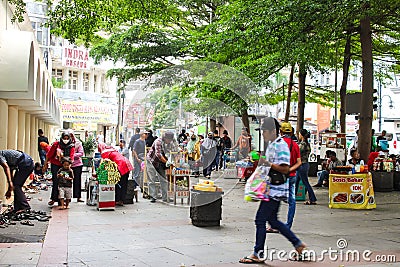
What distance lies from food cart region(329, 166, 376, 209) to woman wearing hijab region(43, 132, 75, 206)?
5934 mm

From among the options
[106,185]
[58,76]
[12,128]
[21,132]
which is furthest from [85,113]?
[106,185]

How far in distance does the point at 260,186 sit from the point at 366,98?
11.7 m

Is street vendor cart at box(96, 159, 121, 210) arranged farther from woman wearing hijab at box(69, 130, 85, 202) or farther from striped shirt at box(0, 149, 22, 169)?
striped shirt at box(0, 149, 22, 169)

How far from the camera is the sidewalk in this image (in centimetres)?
816

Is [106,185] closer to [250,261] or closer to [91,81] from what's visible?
[250,261]

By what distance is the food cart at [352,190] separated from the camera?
45.6 ft

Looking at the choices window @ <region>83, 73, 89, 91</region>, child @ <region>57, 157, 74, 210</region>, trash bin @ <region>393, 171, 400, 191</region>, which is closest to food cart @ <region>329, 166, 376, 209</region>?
trash bin @ <region>393, 171, 400, 191</region>

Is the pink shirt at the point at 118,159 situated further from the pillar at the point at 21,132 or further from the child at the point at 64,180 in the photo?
the pillar at the point at 21,132

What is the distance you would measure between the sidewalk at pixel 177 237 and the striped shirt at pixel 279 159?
2.94 ft

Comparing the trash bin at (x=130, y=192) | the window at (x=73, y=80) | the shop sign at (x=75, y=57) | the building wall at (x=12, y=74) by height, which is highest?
the shop sign at (x=75, y=57)

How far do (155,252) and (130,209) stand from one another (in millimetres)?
5153

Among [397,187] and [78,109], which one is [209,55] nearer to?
[397,187]

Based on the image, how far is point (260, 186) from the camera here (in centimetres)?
816

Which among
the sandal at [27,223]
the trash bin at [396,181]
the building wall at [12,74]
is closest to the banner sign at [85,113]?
the building wall at [12,74]
